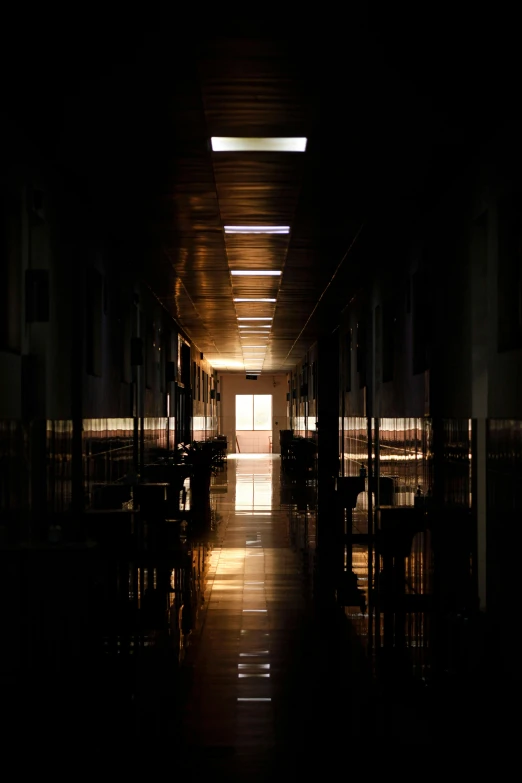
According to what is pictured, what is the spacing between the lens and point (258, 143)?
5.68m

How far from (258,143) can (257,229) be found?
2490 mm

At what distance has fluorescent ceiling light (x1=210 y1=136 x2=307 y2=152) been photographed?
18.2 feet

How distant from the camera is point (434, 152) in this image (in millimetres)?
5625

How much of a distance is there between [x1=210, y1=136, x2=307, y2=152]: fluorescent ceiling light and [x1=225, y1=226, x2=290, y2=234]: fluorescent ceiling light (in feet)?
7.59

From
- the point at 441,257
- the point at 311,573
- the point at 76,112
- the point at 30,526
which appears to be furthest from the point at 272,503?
the point at 76,112

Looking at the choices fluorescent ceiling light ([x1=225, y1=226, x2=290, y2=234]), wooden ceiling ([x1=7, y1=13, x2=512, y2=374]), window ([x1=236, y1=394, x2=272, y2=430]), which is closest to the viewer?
wooden ceiling ([x1=7, y1=13, x2=512, y2=374])

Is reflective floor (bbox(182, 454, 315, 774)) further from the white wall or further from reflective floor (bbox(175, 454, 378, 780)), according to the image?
the white wall

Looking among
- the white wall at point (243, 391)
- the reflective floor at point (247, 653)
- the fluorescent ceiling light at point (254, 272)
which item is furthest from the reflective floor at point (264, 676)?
the white wall at point (243, 391)

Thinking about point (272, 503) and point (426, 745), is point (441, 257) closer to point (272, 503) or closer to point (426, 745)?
point (426, 745)

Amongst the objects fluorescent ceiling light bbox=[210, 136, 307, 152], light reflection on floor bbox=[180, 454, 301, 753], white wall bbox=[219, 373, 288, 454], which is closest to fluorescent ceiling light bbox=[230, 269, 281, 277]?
light reflection on floor bbox=[180, 454, 301, 753]

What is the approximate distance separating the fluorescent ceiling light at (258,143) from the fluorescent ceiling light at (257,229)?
7.59 ft

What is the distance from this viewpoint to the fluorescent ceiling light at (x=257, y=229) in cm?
810

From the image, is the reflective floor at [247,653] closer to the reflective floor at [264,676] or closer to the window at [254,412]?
the reflective floor at [264,676]

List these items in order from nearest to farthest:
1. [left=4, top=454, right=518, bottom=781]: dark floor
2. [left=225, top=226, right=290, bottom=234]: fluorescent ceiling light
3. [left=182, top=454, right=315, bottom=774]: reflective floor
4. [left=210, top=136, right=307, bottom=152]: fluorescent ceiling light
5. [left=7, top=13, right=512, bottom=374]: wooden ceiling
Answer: [left=4, top=454, right=518, bottom=781]: dark floor < [left=182, top=454, right=315, bottom=774]: reflective floor < [left=7, top=13, right=512, bottom=374]: wooden ceiling < [left=210, top=136, right=307, bottom=152]: fluorescent ceiling light < [left=225, top=226, right=290, bottom=234]: fluorescent ceiling light
